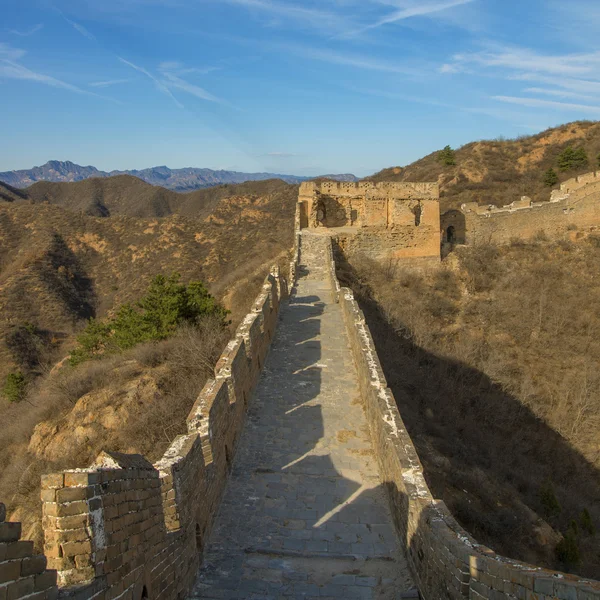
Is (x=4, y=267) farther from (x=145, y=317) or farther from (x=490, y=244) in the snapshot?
(x=490, y=244)

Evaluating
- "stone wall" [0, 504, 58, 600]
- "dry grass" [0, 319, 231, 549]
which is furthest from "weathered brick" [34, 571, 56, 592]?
"dry grass" [0, 319, 231, 549]

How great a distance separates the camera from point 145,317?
14.5m

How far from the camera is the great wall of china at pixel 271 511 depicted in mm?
2814

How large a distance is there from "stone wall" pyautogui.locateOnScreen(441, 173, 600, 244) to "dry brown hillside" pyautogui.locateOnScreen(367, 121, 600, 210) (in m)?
7.46

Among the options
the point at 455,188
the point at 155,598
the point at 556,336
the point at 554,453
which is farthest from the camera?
the point at 455,188

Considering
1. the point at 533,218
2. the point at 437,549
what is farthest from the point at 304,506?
the point at 533,218

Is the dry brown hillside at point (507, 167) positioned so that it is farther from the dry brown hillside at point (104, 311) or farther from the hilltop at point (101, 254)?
the dry brown hillside at point (104, 311)

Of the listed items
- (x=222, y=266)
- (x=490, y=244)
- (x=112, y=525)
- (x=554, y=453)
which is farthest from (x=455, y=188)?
(x=112, y=525)

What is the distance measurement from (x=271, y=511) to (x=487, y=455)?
250 inches

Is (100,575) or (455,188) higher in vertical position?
(455,188)

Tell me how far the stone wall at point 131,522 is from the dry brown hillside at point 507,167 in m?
30.1

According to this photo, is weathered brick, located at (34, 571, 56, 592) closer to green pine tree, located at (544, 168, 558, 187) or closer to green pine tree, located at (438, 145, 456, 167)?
green pine tree, located at (544, 168, 558, 187)

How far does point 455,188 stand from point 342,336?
28331 millimetres

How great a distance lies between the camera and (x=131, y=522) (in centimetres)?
338
